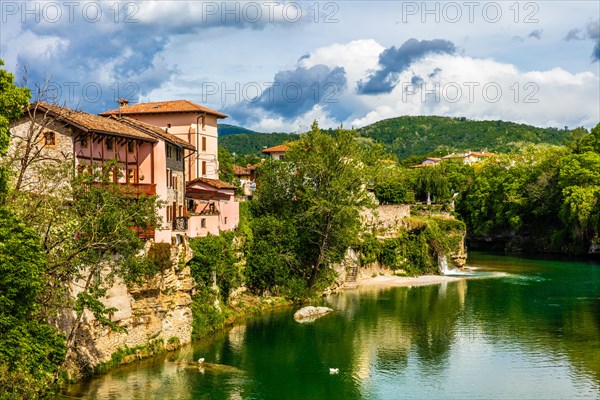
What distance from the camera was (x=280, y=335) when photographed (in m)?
39.7

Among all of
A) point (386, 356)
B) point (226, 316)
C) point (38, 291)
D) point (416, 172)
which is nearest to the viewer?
point (38, 291)

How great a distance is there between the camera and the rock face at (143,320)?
101 feet

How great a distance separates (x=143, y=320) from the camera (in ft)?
112

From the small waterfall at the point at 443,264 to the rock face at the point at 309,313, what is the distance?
2401 cm

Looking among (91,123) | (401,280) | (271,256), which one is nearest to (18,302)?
(91,123)

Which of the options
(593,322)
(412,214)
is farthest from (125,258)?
(412,214)

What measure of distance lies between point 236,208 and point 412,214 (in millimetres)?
32650

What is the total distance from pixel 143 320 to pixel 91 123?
1058 cm

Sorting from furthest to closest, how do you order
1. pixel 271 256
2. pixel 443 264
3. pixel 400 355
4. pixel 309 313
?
pixel 443 264
pixel 271 256
pixel 309 313
pixel 400 355

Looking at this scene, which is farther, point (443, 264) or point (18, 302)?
point (443, 264)

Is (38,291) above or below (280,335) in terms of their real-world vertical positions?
above

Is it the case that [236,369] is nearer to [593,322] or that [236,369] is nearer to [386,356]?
[386,356]

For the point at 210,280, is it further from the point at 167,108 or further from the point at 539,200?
the point at 539,200

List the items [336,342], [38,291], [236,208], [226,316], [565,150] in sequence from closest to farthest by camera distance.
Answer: [38,291] → [336,342] → [226,316] → [236,208] → [565,150]
